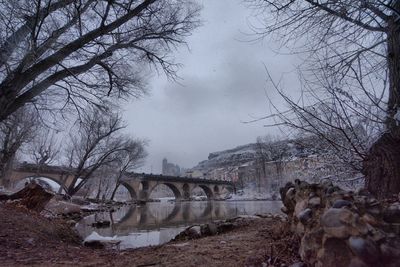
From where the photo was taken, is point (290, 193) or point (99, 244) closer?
point (290, 193)

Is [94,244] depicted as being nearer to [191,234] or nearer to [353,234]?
[191,234]

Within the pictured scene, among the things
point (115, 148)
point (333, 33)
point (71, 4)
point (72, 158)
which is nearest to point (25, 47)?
point (71, 4)

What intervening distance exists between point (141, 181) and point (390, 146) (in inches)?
2524

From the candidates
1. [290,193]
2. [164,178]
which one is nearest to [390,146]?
[290,193]

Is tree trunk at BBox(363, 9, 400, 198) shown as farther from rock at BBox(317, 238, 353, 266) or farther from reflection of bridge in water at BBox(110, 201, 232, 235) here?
reflection of bridge in water at BBox(110, 201, 232, 235)

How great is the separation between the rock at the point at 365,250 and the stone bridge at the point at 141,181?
112 feet

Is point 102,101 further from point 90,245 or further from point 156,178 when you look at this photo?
point 156,178

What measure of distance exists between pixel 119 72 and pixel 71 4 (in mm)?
2461

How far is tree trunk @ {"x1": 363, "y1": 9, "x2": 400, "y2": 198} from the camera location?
4227 mm

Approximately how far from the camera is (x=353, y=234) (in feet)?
7.16

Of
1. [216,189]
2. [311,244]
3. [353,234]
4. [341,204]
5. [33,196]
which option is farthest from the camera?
[216,189]

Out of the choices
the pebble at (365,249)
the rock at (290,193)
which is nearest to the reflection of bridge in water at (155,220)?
the rock at (290,193)

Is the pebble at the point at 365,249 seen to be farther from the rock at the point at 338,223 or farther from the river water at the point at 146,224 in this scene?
the river water at the point at 146,224

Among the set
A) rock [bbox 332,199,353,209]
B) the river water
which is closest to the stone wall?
rock [bbox 332,199,353,209]
